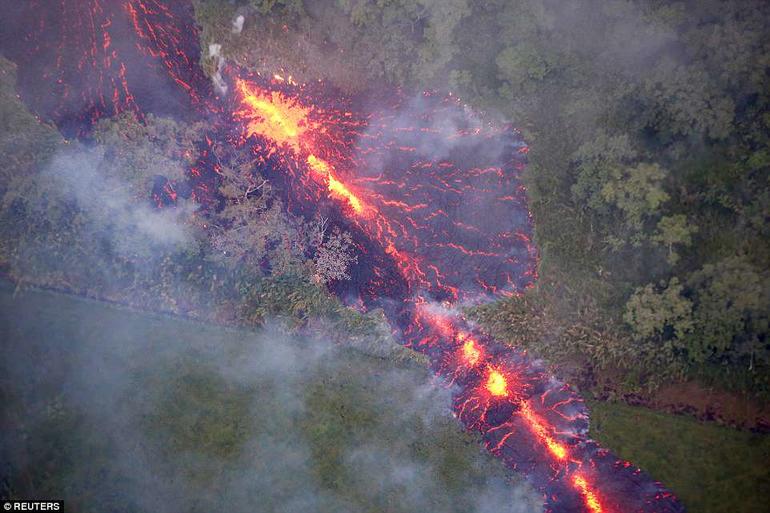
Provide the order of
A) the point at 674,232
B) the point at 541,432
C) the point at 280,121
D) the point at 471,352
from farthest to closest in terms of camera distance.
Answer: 1. the point at 280,121
2. the point at 471,352
3. the point at 541,432
4. the point at 674,232

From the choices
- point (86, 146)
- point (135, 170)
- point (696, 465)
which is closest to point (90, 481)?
point (135, 170)

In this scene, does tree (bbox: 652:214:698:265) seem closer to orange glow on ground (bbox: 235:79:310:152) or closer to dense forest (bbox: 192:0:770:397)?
dense forest (bbox: 192:0:770:397)

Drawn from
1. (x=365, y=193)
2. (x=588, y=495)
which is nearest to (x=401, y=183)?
(x=365, y=193)

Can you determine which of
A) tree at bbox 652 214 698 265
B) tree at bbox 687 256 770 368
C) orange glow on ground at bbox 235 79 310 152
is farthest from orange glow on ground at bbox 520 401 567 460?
orange glow on ground at bbox 235 79 310 152

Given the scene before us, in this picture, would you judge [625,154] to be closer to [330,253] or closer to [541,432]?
[541,432]

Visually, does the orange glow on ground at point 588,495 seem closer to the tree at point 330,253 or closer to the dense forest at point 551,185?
the dense forest at point 551,185

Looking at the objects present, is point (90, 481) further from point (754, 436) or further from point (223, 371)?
point (754, 436)

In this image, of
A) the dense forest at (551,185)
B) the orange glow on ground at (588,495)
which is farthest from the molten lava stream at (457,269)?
the dense forest at (551,185)
